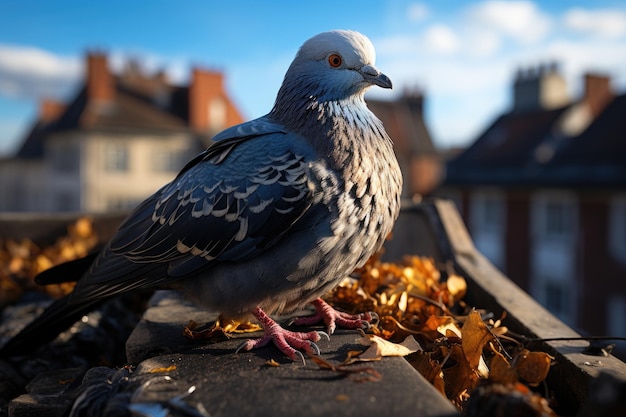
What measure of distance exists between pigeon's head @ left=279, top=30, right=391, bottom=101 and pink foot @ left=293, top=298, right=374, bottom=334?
3.63 feet

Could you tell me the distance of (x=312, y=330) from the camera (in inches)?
112

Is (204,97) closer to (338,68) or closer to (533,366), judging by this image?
(338,68)

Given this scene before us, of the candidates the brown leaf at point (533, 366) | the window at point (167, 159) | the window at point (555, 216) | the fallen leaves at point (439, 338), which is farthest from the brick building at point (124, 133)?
the brown leaf at point (533, 366)

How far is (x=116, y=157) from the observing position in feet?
89.3

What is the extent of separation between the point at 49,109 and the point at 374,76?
3480 centimetres

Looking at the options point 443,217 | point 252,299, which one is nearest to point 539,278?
point 443,217

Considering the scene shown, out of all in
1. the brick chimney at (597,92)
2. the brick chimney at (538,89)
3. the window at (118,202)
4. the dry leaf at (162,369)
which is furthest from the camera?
the window at (118,202)

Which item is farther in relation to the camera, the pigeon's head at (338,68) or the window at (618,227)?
the window at (618,227)

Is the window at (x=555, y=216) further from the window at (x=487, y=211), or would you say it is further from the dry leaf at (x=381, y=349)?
the dry leaf at (x=381, y=349)

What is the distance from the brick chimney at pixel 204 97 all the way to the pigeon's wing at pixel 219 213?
26250 mm

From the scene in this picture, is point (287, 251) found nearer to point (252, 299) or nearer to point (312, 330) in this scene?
point (252, 299)

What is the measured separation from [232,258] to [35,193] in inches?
1309

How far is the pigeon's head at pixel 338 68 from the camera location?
9.00 ft

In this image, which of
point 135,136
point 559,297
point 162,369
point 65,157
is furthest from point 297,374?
point 65,157
